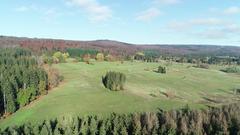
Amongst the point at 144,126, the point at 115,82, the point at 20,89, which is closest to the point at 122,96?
the point at 115,82

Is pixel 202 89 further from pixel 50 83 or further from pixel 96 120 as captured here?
pixel 96 120

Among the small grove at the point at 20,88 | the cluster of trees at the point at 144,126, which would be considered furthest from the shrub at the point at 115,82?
the cluster of trees at the point at 144,126

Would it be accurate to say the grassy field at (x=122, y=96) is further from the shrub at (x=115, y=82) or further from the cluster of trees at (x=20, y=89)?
the cluster of trees at (x=20, y=89)

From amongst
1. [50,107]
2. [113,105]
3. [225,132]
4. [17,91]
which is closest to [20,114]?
[50,107]

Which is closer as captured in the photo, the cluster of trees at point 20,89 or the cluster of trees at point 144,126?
the cluster of trees at point 144,126

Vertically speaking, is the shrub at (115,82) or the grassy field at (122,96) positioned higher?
the shrub at (115,82)

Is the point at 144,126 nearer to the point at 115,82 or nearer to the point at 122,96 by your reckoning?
the point at 122,96

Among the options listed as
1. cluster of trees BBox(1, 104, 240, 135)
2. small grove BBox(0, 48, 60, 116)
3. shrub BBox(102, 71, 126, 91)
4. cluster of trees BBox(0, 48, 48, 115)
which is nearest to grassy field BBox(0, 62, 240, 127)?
shrub BBox(102, 71, 126, 91)
